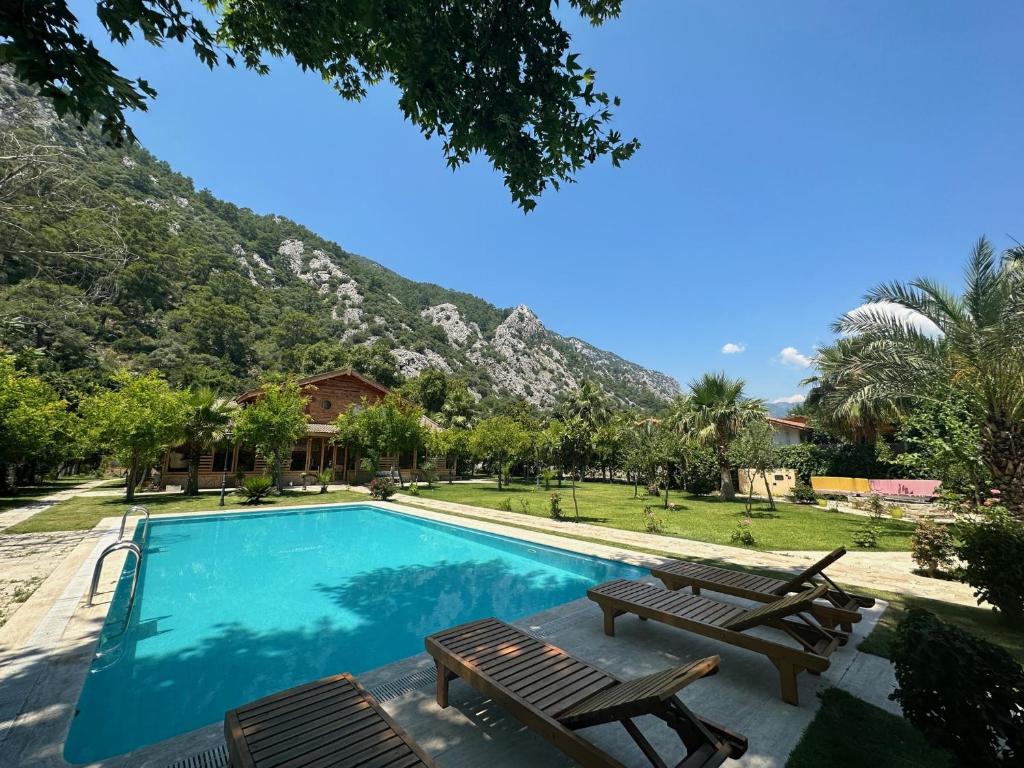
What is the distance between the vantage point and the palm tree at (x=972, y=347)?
8.95m

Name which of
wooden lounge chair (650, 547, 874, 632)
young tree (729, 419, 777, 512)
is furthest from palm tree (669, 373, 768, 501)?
wooden lounge chair (650, 547, 874, 632)

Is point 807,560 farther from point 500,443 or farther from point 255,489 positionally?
point 500,443

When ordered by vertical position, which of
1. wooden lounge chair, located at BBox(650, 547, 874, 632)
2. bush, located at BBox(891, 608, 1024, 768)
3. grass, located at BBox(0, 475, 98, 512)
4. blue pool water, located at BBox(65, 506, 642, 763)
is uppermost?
bush, located at BBox(891, 608, 1024, 768)

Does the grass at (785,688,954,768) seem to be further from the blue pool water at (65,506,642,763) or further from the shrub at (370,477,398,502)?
the shrub at (370,477,398,502)

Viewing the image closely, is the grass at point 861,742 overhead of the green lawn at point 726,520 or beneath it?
overhead

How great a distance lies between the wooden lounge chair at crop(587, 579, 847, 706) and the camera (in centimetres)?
374

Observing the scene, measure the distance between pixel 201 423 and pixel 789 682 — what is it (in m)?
23.3

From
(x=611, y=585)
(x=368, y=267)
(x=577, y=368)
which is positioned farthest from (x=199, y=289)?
(x=577, y=368)

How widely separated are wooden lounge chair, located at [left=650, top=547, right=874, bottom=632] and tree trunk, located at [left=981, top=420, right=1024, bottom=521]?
6862 millimetres

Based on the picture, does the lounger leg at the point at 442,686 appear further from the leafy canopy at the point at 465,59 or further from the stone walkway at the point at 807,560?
the stone walkway at the point at 807,560

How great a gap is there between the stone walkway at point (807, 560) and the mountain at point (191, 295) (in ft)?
36.6

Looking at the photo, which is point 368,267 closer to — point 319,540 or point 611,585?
point 319,540

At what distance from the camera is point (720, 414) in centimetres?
2259

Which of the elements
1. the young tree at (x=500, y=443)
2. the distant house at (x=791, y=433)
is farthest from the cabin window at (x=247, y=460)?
the distant house at (x=791, y=433)
